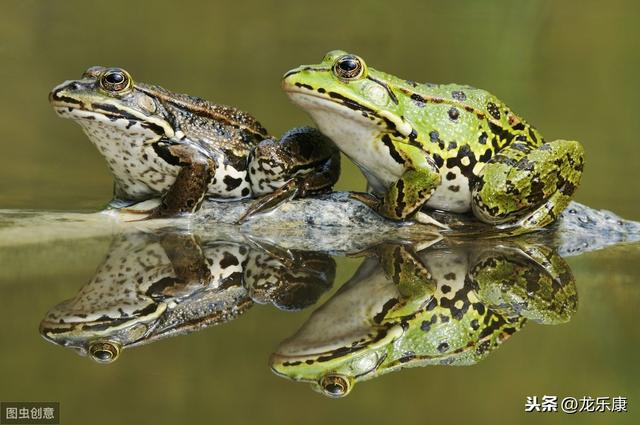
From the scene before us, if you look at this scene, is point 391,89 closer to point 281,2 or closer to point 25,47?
point 25,47

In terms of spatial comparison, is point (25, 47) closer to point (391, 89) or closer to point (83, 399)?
point (391, 89)

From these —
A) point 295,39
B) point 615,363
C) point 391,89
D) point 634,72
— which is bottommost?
point 615,363

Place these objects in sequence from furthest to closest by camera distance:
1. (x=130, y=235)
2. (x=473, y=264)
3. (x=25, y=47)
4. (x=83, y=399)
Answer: (x=25, y=47) → (x=130, y=235) → (x=473, y=264) → (x=83, y=399)

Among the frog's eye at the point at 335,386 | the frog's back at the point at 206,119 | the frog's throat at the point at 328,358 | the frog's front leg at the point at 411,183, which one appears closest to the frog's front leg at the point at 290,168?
the frog's back at the point at 206,119

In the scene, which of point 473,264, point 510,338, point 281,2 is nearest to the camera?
point 510,338

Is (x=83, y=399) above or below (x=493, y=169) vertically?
below

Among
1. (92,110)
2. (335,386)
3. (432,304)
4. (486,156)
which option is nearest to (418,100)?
(486,156)

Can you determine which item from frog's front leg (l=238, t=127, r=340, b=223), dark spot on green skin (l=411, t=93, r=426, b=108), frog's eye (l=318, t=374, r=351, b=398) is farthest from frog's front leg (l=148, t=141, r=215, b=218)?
frog's eye (l=318, t=374, r=351, b=398)

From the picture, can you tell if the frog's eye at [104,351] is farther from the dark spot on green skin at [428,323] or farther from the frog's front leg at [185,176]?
the frog's front leg at [185,176]

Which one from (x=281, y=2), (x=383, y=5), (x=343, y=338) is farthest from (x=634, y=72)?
(x=343, y=338)

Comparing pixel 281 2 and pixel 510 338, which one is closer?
pixel 510 338
